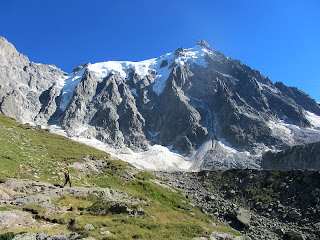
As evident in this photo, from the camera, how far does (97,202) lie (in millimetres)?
23516

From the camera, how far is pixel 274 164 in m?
A: 152

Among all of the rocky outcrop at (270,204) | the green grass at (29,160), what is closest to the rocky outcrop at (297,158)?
the rocky outcrop at (270,204)

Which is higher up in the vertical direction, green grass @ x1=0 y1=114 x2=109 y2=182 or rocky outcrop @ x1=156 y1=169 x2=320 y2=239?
rocky outcrop @ x1=156 y1=169 x2=320 y2=239

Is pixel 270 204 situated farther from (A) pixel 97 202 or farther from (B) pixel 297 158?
(B) pixel 297 158

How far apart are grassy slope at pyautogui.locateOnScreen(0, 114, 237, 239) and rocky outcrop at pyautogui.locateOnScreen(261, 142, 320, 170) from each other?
12435 centimetres

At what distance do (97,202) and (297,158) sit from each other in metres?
149

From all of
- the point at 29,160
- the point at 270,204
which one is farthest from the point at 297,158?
the point at 29,160

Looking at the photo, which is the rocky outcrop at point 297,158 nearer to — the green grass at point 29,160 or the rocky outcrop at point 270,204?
the rocky outcrop at point 270,204

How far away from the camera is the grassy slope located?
17.6 metres

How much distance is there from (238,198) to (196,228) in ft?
118

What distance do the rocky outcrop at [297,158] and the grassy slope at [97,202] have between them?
124349 mm

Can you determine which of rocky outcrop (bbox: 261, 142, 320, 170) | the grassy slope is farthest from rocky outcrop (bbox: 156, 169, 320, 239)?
rocky outcrop (bbox: 261, 142, 320, 170)

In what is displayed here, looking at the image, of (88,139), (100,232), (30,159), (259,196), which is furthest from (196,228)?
(88,139)

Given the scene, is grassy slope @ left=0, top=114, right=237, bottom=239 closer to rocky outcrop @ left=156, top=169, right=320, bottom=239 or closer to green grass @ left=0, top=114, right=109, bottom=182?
green grass @ left=0, top=114, right=109, bottom=182
